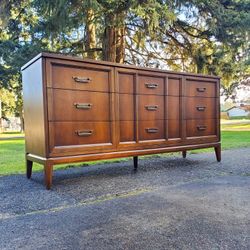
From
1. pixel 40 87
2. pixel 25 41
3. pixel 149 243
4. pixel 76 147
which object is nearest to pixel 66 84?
pixel 40 87

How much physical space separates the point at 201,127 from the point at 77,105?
64.5 inches

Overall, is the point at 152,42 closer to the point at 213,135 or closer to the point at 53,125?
the point at 213,135

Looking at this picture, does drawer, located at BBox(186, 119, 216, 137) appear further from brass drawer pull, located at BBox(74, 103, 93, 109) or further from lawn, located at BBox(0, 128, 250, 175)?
brass drawer pull, located at BBox(74, 103, 93, 109)

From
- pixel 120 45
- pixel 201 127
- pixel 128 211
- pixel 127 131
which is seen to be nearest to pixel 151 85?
pixel 127 131

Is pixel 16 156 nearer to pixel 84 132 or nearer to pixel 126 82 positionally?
pixel 84 132

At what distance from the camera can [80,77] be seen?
2.38 m

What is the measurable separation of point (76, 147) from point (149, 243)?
4.28 feet

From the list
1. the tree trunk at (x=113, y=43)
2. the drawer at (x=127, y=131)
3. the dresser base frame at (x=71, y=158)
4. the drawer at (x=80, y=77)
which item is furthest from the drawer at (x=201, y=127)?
the tree trunk at (x=113, y=43)

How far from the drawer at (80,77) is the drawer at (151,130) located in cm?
56

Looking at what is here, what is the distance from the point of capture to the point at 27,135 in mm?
2650

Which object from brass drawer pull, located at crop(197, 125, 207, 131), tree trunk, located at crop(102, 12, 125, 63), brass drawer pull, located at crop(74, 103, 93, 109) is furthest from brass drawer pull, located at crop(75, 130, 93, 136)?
tree trunk, located at crop(102, 12, 125, 63)

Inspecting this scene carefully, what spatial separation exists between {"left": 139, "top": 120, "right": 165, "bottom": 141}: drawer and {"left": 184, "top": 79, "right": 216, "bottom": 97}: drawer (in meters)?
0.55

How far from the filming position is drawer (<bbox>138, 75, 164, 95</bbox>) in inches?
110

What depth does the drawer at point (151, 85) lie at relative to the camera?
2801 mm
